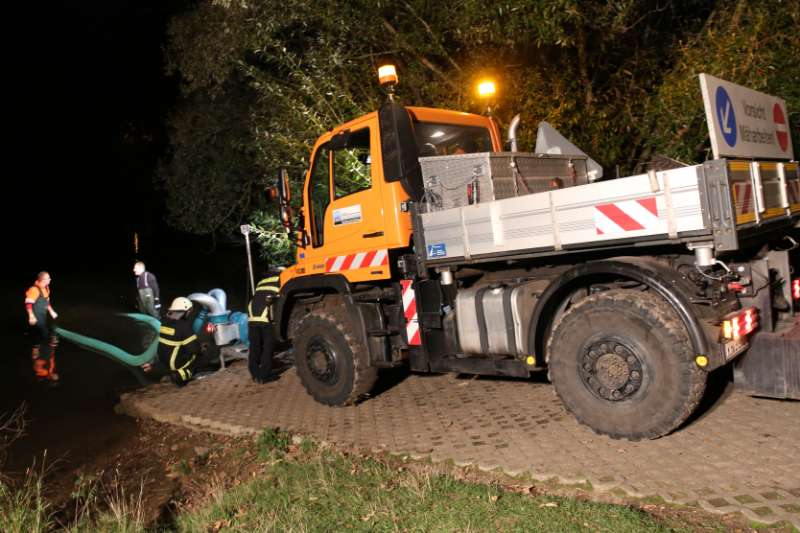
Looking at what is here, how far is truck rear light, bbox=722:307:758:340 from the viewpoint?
399cm

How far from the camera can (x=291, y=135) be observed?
1029 cm

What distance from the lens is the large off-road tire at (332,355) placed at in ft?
19.8

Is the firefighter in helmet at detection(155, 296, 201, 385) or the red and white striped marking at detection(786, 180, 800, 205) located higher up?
the red and white striped marking at detection(786, 180, 800, 205)

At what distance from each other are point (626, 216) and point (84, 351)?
37.3ft

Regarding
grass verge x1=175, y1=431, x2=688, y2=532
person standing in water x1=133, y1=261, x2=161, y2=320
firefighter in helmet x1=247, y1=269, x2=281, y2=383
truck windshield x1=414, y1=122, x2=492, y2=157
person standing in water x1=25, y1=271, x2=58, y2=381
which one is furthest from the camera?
person standing in water x1=133, y1=261, x2=161, y2=320

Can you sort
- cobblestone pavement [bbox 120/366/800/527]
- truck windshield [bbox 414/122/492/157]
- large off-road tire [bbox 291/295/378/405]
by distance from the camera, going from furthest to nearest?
large off-road tire [bbox 291/295/378/405], truck windshield [bbox 414/122/492/157], cobblestone pavement [bbox 120/366/800/527]

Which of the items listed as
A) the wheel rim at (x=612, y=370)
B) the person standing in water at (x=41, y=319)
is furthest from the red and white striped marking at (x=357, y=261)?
the person standing in water at (x=41, y=319)

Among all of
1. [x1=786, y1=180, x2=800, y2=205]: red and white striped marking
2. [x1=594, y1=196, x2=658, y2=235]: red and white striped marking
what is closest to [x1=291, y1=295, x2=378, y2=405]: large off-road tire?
[x1=594, y1=196, x2=658, y2=235]: red and white striped marking

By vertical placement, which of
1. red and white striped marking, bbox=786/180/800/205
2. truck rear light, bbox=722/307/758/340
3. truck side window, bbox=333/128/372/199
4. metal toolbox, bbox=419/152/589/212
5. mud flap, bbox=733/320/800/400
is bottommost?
mud flap, bbox=733/320/800/400

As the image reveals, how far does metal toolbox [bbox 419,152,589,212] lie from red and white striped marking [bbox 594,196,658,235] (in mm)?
1160

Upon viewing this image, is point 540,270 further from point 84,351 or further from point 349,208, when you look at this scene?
point 84,351

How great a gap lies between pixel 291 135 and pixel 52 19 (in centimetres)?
2007

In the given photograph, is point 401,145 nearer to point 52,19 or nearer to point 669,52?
point 669,52

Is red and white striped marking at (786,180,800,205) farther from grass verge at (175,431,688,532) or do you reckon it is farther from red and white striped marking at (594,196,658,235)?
grass verge at (175,431,688,532)
